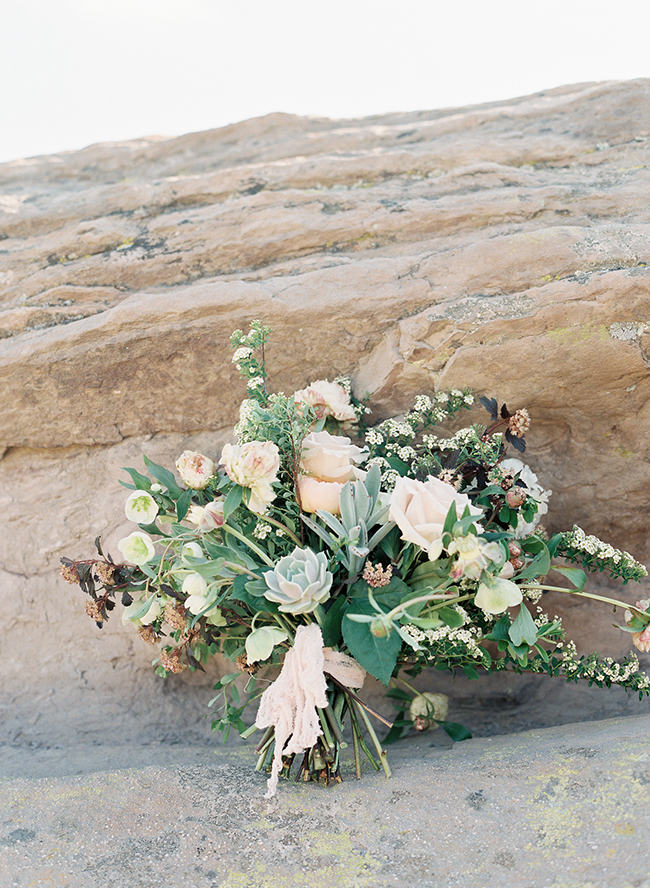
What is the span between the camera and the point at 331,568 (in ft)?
5.35

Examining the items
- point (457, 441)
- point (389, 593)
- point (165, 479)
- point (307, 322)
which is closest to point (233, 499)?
point (165, 479)

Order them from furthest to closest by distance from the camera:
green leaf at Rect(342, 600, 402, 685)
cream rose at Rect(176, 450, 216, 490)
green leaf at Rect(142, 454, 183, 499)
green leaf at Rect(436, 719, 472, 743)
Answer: green leaf at Rect(436, 719, 472, 743) → green leaf at Rect(142, 454, 183, 499) → cream rose at Rect(176, 450, 216, 490) → green leaf at Rect(342, 600, 402, 685)

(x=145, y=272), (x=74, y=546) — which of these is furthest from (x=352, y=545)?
(x=145, y=272)

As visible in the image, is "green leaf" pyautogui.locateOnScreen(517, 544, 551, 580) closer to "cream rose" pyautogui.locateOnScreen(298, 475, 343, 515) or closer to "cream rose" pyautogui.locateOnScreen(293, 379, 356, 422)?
"cream rose" pyautogui.locateOnScreen(298, 475, 343, 515)

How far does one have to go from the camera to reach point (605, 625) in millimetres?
2246

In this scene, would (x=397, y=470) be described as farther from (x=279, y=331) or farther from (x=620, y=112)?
(x=620, y=112)

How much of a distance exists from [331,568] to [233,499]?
31 cm

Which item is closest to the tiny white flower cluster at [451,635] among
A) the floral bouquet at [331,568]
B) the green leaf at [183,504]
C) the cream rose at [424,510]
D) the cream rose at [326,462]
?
the floral bouquet at [331,568]

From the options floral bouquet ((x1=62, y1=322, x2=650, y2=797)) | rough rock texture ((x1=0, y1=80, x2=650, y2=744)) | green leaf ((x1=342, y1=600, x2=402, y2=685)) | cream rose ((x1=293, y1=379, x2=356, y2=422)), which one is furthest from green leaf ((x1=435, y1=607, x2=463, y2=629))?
rough rock texture ((x1=0, y1=80, x2=650, y2=744))

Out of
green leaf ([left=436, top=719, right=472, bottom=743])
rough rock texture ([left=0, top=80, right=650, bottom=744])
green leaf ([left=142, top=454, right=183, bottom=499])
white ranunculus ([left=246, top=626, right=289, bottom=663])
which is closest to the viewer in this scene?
white ranunculus ([left=246, top=626, right=289, bottom=663])

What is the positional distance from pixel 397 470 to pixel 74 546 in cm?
136

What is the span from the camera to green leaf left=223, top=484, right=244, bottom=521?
1.58m

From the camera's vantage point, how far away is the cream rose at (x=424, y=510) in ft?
4.88

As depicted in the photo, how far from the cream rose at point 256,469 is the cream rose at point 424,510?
305 mm
